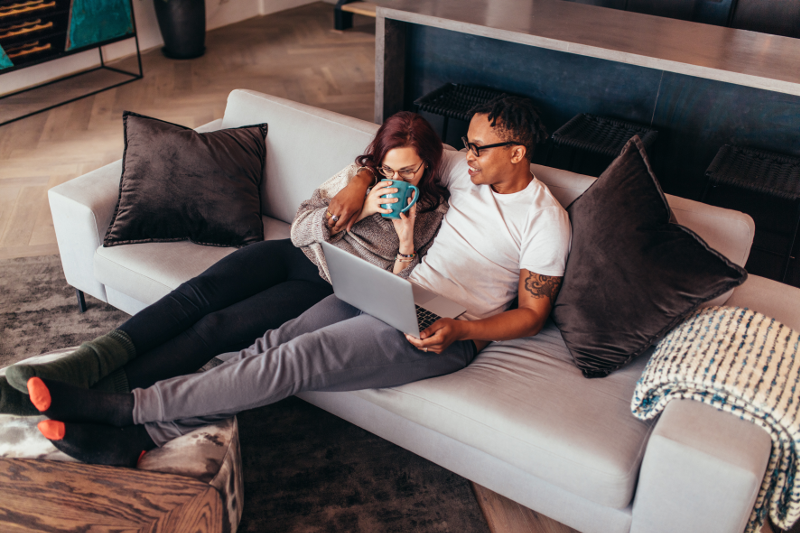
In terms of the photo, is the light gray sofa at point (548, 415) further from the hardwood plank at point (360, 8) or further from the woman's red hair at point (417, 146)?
the hardwood plank at point (360, 8)

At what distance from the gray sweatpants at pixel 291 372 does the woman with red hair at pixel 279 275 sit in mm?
122

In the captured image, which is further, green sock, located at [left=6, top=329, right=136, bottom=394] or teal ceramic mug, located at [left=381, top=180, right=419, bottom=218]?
teal ceramic mug, located at [left=381, top=180, right=419, bottom=218]

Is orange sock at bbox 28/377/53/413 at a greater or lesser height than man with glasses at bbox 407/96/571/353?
lesser

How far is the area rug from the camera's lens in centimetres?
158

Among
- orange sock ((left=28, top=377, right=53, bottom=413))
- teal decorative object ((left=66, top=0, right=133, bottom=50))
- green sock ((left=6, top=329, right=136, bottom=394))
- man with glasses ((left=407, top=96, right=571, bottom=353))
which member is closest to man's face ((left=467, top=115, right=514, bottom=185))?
man with glasses ((left=407, top=96, right=571, bottom=353))

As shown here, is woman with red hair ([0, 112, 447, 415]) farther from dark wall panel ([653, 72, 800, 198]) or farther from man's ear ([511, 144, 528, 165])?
dark wall panel ([653, 72, 800, 198])

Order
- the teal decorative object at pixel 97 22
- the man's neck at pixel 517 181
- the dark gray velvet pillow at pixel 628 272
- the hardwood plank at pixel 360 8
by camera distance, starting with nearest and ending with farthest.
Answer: the dark gray velvet pillow at pixel 628 272 < the man's neck at pixel 517 181 < the teal decorative object at pixel 97 22 < the hardwood plank at pixel 360 8

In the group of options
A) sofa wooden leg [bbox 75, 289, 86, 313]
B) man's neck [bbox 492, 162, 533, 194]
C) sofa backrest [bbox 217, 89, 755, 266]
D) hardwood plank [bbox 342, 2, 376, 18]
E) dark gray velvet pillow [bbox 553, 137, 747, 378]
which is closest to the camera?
dark gray velvet pillow [bbox 553, 137, 747, 378]

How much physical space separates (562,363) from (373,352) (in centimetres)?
52

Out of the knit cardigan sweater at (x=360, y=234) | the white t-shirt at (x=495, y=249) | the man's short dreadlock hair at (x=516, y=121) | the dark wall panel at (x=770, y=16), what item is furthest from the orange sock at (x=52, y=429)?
the dark wall panel at (x=770, y=16)

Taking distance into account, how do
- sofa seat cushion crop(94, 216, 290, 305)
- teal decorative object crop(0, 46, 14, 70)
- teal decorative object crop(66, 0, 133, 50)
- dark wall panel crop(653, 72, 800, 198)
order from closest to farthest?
sofa seat cushion crop(94, 216, 290, 305), dark wall panel crop(653, 72, 800, 198), teal decorative object crop(0, 46, 14, 70), teal decorative object crop(66, 0, 133, 50)

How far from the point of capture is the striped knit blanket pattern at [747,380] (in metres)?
1.23

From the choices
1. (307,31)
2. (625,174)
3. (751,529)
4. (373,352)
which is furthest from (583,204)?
(307,31)

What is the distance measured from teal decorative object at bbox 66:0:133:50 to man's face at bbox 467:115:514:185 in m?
3.36
